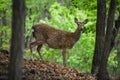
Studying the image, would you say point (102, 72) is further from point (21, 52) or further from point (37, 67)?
point (21, 52)

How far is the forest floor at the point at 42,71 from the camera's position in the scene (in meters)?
11.5

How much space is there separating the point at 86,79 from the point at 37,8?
3002 centimetres

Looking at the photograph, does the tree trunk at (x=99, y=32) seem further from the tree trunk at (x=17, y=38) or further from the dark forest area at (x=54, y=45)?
the tree trunk at (x=17, y=38)

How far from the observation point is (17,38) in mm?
7902

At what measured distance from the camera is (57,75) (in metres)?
12.7

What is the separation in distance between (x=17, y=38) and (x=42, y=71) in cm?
481

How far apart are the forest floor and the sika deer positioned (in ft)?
6.66

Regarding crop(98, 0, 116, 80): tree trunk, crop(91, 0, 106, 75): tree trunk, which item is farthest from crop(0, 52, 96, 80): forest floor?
crop(91, 0, 106, 75): tree trunk

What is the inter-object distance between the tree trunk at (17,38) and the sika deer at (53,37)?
7935 mm

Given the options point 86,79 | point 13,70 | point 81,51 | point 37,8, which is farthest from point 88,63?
point 13,70

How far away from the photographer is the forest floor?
11.5 metres

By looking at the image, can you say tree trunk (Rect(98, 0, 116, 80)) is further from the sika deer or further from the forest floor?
the sika deer

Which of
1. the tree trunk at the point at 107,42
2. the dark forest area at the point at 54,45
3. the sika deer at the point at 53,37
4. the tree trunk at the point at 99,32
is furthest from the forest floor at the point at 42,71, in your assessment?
the sika deer at the point at 53,37

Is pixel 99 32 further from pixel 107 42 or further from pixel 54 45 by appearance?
pixel 54 45
